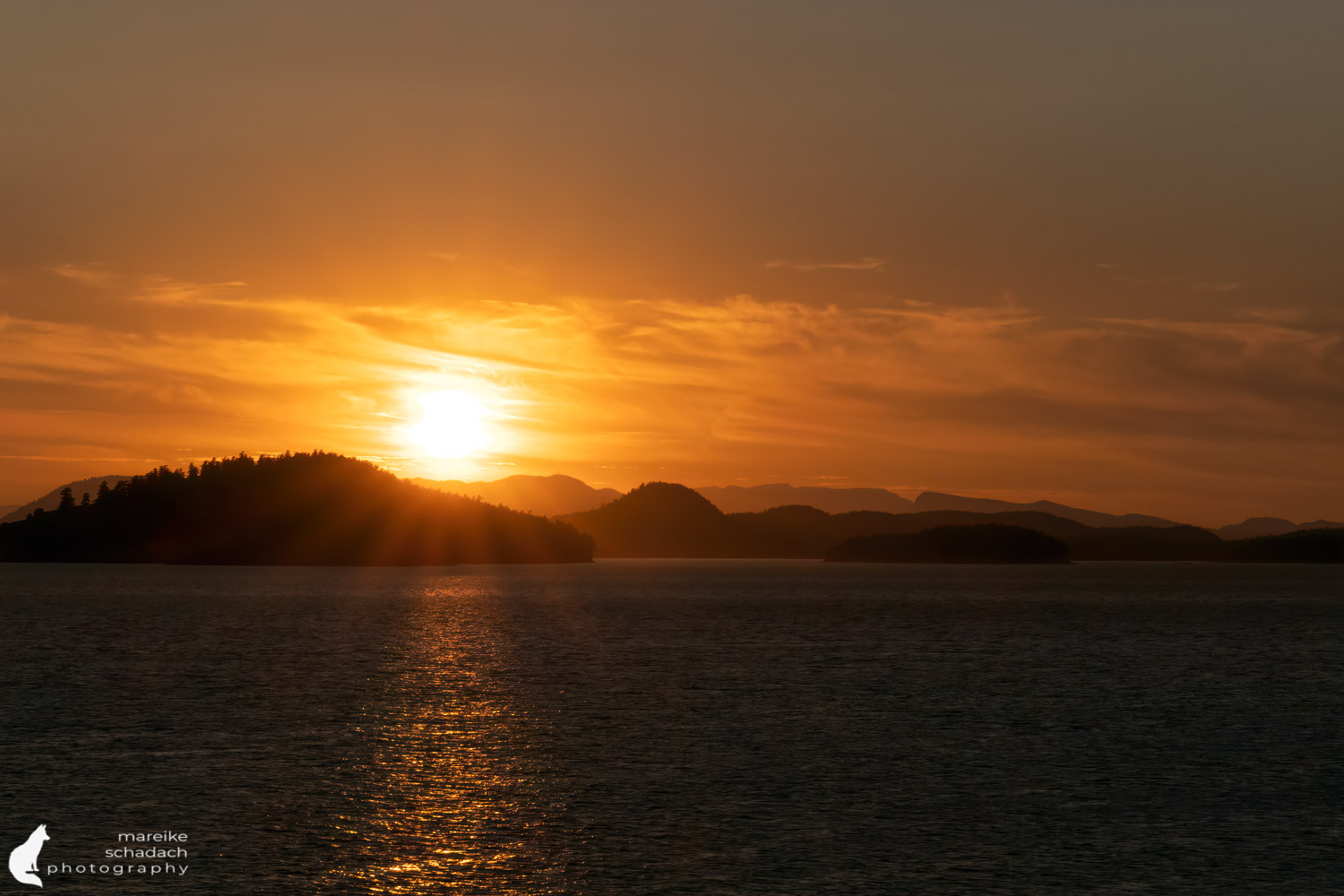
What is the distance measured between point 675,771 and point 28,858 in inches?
830

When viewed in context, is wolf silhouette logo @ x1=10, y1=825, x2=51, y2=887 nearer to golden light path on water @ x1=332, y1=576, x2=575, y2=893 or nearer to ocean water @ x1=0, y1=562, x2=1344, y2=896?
ocean water @ x1=0, y1=562, x2=1344, y2=896

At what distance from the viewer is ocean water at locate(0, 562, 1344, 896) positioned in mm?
30078

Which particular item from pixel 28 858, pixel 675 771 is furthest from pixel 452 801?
pixel 28 858

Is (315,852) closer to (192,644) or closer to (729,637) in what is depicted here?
(192,644)

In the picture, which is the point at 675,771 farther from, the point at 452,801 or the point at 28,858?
the point at 28,858

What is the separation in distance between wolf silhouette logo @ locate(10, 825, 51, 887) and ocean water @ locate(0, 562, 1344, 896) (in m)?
0.36

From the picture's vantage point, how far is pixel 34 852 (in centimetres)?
3111

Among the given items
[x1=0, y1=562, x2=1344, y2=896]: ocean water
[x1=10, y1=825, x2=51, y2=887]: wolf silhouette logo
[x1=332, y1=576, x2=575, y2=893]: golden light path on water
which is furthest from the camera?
[x1=0, y1=562, x2=1344, y2=896]: ocean water

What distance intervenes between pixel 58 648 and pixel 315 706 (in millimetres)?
50958

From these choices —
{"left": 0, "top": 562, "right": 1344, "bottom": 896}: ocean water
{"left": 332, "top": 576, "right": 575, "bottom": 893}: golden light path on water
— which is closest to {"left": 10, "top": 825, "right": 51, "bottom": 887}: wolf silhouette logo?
{"left": 0, "top": 562, "right": 1344, "bottom": 896}: ocean water

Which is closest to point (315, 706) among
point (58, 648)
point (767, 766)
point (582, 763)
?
point (582, 763)

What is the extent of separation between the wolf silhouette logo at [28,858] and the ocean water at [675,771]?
356 mm

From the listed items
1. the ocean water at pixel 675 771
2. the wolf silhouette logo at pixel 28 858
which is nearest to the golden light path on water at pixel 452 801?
the ocean water at pixel 675 771

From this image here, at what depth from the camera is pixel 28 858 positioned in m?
30.5
